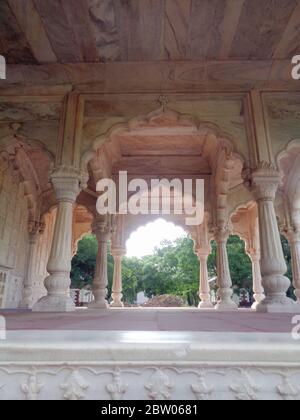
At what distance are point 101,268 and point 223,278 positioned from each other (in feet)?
12.0

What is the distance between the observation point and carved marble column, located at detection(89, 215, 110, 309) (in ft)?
29.3

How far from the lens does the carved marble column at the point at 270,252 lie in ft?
15.6

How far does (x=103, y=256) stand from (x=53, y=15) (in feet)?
20.8

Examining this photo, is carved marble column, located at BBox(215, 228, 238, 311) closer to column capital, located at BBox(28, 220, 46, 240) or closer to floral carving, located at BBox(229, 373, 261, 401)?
column capital, located at BBox(28, 220, 46, 240)

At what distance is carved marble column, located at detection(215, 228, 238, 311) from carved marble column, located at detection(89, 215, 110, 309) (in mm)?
3387

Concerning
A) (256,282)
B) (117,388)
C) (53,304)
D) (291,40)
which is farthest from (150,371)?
(256,282)

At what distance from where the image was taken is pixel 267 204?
17.4 ft

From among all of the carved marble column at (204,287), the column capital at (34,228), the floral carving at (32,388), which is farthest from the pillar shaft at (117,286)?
the floral carving at (32,388)

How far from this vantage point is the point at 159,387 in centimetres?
115

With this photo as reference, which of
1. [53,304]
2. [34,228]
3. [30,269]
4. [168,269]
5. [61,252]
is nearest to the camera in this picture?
[53,304]

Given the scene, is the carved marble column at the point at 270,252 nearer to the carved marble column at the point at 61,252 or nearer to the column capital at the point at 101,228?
the carved marble column at the point at 61,252

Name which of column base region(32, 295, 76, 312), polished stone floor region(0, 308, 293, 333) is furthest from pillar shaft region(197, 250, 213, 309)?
polished stone floor region(0, 308, 293, 333)

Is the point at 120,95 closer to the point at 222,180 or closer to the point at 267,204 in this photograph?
the point at 267,204

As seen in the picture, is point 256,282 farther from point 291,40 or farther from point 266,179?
point 291,40
